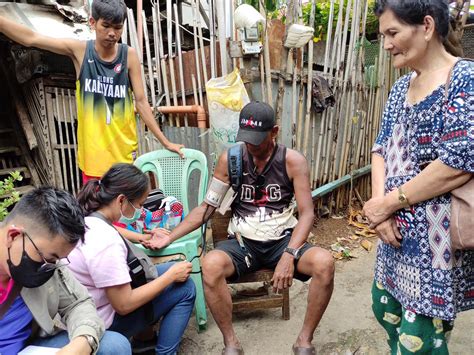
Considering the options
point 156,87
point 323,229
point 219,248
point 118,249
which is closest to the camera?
point 118,249

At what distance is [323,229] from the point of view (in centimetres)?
445

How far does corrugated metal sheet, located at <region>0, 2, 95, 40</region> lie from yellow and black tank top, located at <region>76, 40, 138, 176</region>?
197cm

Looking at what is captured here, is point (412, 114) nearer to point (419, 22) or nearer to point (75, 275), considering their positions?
point (419, 22)

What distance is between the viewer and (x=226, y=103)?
139 inches

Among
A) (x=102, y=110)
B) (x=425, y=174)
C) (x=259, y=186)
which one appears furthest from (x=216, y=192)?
(x=425, y=174)

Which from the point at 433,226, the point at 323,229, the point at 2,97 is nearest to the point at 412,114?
the point at 433,226

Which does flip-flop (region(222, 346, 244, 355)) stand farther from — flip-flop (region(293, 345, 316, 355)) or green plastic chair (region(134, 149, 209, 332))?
green plastic chair (region(134, 149, 209, 332))

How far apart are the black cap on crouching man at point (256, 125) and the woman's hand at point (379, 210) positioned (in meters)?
0.90

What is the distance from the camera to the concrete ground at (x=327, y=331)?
8.54 ft

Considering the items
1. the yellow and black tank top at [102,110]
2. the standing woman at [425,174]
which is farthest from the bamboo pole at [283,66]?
the standing woman at [425,174]

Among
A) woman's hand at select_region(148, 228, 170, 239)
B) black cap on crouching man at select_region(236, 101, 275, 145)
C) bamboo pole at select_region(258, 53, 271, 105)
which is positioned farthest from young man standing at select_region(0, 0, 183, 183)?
bamboo pole at select_region(258, 53, 271, 105)

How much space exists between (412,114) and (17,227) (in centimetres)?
157

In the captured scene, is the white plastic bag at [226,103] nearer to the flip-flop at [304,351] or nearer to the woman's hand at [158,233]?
the woman's hand at [158,233]

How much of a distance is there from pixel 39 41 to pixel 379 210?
2.36 metres
